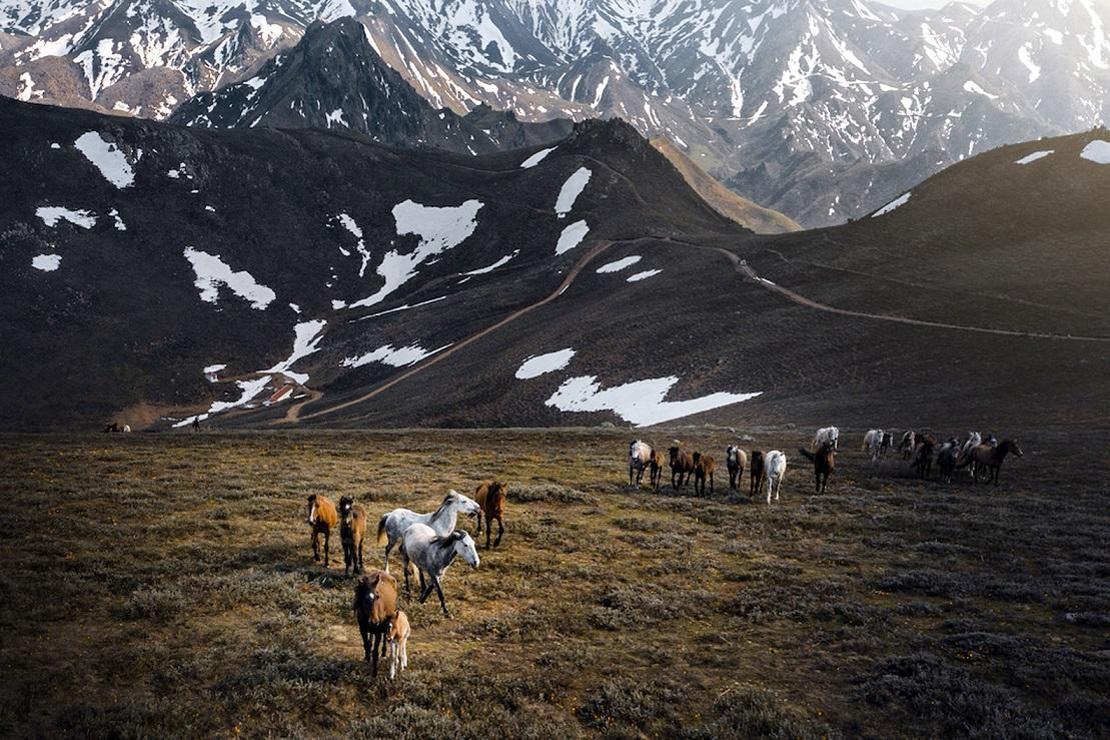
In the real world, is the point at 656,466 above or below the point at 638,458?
below

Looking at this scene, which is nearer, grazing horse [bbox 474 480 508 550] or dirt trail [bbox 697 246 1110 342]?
grazing horse [bbox 474 480 508 550]

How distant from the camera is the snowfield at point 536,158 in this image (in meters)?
172

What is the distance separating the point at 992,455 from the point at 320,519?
91.3 feet

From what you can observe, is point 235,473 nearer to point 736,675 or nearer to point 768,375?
point 736,675

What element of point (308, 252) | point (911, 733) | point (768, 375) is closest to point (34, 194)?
point (308, 252)

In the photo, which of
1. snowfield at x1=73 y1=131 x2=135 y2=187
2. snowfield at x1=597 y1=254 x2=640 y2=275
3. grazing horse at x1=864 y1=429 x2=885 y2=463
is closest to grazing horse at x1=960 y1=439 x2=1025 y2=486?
grazing horse at x1=864 y1=429 x2=885 y2=463

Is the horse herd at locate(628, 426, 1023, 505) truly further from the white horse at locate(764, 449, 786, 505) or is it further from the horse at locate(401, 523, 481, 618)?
the horse at locate(401, 523, 481, 618)

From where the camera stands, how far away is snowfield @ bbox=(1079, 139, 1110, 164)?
282 feet

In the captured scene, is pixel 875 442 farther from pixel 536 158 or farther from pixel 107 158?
pixel 536 158

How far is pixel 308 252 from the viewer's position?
13425 centimetres

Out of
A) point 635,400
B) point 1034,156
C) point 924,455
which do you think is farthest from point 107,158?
point 1034,156

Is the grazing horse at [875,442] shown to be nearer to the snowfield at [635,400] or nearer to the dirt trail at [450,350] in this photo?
the snowfield at [635,400]

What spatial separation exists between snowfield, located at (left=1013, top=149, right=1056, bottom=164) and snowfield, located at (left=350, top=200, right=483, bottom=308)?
10215 cm

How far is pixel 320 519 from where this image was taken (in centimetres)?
1609
